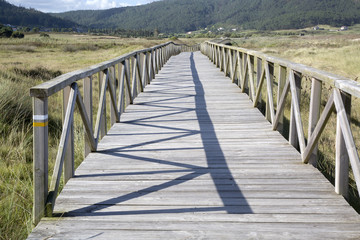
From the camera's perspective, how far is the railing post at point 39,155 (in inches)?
107

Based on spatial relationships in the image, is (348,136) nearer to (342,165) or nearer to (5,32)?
(342,165)

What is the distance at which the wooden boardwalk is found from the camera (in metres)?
2.61

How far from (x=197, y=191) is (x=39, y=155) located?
1.25 meters

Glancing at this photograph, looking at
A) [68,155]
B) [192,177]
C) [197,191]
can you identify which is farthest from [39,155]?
[192,177]

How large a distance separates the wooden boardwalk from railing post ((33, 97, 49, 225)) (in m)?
0.12

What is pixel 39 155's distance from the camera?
2.73 meters

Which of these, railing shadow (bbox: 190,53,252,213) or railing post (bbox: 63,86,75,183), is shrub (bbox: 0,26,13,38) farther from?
railing post (bbox: 63,86,75,183)

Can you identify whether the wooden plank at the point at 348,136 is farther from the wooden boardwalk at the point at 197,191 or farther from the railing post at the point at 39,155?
the railing post at the point at 39,155

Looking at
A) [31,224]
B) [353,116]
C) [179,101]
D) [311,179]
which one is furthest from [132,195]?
[353,116]

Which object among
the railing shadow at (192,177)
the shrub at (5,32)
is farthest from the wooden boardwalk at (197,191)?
the shrub at (5,32)

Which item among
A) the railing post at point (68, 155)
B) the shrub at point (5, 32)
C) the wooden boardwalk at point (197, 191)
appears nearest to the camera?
the wooden boardwalk at point (197, 191)

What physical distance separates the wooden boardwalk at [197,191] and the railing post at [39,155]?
0.39ft

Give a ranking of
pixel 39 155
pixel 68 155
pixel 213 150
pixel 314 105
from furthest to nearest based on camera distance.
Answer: pixel 213 150, pixel 314 105, pixel 68 155, pixel 39 155

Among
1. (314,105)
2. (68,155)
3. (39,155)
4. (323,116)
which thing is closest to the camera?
(39,155)
